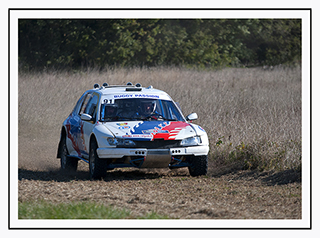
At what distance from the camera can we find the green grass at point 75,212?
20.2 feet

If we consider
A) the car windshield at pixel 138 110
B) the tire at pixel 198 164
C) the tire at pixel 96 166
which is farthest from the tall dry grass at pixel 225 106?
the tire at pixel 96 166

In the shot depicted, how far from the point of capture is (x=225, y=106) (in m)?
17.2

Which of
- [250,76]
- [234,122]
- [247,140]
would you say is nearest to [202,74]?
[250,76]

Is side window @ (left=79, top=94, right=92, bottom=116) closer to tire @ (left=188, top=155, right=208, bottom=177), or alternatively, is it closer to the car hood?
the car hood

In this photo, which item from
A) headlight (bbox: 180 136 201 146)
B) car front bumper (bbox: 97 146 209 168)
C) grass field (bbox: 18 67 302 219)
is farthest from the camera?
headlight (bbox: 180 136 201 146)

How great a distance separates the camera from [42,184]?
8727 mm

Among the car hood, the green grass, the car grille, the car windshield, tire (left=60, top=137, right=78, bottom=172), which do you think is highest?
the car windshield

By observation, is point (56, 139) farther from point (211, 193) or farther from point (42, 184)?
point (211, 193)

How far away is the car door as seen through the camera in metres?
9.66

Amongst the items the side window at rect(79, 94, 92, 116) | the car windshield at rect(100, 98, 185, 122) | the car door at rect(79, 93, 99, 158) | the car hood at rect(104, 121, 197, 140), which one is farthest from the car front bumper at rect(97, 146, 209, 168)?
the side window at rect(79, 94, 92, 116)

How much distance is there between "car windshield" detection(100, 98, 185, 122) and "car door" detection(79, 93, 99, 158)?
0.22m

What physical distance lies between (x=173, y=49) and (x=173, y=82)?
14596mm

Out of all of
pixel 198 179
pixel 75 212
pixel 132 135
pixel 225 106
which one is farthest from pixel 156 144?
pixel 225 106

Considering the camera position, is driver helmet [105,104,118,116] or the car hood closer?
the car hood
